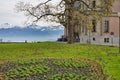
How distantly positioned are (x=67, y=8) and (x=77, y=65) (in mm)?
29013

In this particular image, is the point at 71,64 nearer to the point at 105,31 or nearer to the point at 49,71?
the point at 49,71

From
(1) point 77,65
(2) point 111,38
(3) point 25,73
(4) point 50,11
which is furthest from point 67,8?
(3) point 25,73

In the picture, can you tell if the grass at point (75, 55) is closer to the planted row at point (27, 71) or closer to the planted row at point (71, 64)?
the planted row at point (71, 64)

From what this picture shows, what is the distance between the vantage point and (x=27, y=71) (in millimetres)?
16891

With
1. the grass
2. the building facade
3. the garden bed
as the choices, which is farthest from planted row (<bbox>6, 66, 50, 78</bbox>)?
the building facade

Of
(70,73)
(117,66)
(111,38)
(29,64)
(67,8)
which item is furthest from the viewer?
(111,38)

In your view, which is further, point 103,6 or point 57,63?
point 103,6

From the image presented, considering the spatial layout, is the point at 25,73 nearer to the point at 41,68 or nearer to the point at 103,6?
the point at 41,68

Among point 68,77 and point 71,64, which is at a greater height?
point 71,64

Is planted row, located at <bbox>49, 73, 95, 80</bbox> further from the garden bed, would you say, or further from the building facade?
the building facade

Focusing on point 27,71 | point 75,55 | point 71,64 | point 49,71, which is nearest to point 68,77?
point 49,71

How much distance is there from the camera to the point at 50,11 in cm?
4875

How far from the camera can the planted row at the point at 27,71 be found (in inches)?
639

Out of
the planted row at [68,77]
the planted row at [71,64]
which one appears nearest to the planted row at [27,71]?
the planted row at [68,77]
